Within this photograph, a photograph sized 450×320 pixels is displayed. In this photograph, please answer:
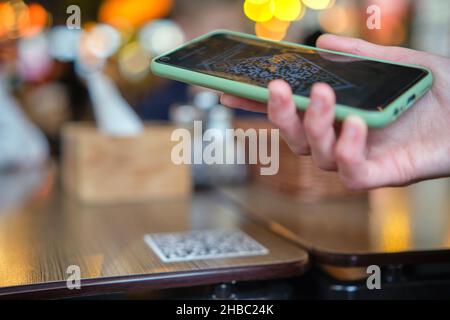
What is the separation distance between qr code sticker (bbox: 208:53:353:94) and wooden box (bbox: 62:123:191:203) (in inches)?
22.8

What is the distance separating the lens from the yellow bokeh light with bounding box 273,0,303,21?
475cm

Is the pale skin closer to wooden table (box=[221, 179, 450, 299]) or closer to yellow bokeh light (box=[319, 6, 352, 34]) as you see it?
wooden table (box=[221, 179, 450, 299])

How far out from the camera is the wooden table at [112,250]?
71 cm

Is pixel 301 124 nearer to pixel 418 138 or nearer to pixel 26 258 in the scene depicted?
pixel 418 138

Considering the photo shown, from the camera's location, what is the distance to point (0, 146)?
66.6 inches

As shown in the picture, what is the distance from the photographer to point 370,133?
78 cm

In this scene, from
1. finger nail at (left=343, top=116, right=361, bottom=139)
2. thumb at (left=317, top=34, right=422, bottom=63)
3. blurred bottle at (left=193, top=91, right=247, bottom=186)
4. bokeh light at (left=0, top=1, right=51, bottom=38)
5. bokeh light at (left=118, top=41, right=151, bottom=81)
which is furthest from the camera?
bokeh light at (left=118, top=41, right=151, bottom=81)

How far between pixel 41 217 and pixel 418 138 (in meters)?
0.76

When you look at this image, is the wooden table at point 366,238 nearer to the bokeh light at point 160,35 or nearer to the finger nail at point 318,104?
the finger nail at point 318,104

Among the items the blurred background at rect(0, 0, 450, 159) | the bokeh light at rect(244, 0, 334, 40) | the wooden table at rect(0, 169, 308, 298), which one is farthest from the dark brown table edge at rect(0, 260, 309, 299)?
the bokeh light at rect(244, 0, 334, 40)

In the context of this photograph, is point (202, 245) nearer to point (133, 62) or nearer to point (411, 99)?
point (411, 99)

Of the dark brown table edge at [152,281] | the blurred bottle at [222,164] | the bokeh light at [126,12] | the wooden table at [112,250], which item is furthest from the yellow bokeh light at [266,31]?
the dark brown table edge at [152,281]

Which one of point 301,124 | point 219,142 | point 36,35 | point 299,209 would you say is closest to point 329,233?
point 299,209

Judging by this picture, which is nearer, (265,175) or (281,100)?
(281,100)
